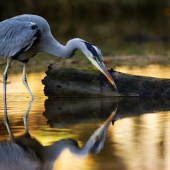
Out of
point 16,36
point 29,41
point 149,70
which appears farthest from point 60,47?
point 149,70

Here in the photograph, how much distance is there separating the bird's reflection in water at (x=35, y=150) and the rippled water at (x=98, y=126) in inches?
1.0

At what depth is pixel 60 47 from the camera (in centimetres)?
848

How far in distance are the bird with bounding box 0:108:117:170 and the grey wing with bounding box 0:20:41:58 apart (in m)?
2.78

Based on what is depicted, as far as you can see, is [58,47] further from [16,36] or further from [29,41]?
[16,36]

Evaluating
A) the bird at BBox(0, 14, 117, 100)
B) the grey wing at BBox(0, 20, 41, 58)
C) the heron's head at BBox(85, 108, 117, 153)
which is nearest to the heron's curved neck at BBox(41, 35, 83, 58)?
the bird at BBox(0, 14, 117, 100)

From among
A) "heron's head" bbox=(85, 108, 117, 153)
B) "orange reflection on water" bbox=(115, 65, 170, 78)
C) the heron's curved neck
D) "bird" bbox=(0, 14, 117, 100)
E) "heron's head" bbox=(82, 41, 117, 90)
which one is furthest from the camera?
"orange reflection on water" bbox=(115, 65, 170, 78)

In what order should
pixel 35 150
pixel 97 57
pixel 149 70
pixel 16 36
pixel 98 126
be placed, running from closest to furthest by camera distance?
pixel 35 150 < pixel 98 126 < pixel 97 57 < pixel 16 36 < pixel 149 70

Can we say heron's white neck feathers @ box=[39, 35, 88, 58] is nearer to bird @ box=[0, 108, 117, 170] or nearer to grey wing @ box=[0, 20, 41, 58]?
grey wing @ box=[0, 20, 41, 58]

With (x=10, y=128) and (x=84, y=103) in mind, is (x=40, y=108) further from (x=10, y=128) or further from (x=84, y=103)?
(x=10, y=128)

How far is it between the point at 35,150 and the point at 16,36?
3.75m

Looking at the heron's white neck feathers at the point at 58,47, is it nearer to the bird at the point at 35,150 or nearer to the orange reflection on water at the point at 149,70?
the bird at the point at 35,150

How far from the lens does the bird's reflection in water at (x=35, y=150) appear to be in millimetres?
4898

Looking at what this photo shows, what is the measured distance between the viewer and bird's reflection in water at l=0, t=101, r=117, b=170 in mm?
4898

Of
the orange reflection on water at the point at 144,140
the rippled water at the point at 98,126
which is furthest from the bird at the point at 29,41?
the orange reflection on water at the point at 144,140
